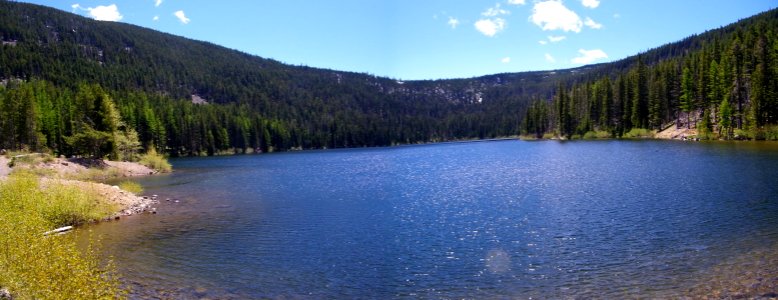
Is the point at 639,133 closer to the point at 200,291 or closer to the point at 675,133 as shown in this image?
the point at 675,133

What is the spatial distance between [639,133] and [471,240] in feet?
379

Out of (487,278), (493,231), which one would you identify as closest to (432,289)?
(487,278)

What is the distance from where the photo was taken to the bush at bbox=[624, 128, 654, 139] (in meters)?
122

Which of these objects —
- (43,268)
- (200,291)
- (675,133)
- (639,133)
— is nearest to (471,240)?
(200,291)

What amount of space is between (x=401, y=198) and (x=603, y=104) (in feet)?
397

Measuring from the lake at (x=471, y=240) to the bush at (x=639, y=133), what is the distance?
79653 mm

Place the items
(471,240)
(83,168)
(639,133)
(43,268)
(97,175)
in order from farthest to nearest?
(639,133), (97,175), (83,168), (471,240), (43,268)

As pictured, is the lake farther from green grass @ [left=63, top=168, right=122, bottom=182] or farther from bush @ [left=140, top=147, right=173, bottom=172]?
bush @ [left=140, top=147, right=173, bottom=172]

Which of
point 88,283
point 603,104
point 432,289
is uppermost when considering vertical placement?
point 603,104

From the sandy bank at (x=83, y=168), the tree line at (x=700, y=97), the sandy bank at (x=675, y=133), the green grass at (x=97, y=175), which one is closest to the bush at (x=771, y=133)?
the tree line at (x=700, y=97)

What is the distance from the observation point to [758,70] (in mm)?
88938

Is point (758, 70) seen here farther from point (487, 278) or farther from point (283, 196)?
point (487, 278)

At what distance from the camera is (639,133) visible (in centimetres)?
12438

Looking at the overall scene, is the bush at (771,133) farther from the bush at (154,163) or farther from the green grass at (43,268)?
the bush at (154,163)
